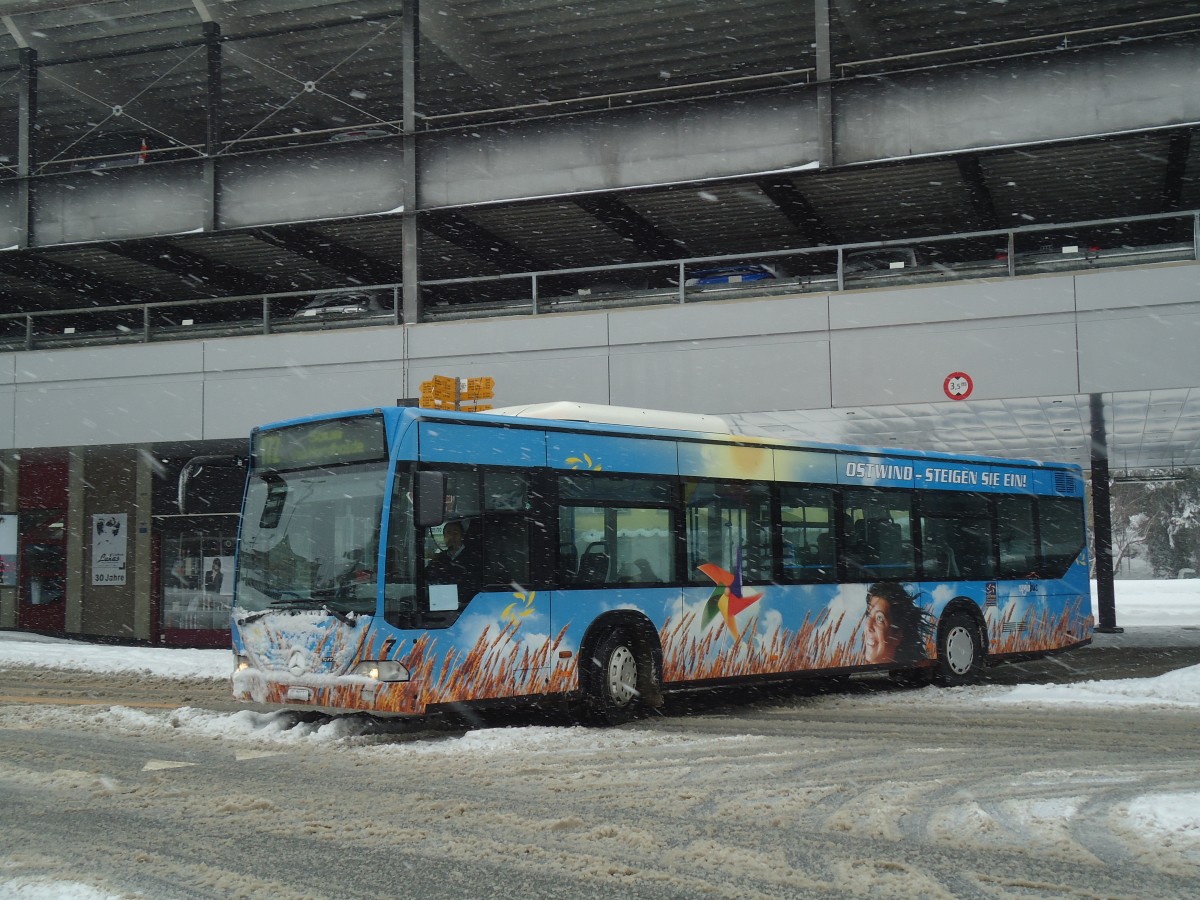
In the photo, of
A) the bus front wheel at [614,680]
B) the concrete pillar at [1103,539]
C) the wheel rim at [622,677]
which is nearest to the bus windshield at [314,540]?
the bus front wheel at [614,680]

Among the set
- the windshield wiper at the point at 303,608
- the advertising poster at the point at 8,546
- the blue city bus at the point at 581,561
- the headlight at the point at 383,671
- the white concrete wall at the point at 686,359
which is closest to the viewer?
the headlight at the point at 383,671

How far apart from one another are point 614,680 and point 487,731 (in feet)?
5.14

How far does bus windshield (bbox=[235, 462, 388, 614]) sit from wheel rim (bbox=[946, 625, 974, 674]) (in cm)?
806

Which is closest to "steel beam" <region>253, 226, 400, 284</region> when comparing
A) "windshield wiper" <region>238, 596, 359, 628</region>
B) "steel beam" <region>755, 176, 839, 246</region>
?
"steel beam" <region>755, 176, 839, 246</region>

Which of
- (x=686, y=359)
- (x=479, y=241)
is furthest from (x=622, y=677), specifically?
(x=479, y=241)

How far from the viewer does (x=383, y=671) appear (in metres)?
10.3

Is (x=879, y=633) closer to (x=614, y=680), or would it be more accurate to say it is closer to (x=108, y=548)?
(x=614, y=680)

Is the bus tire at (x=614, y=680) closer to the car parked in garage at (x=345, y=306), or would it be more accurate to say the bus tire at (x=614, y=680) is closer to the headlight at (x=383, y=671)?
the headlight at (x=383, y=671)

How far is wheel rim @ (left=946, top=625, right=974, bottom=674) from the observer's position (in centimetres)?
1566

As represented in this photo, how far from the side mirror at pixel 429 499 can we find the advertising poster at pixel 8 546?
2080cm

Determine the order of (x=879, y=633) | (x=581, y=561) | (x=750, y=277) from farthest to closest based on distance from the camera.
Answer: (x=750, y=277)
(x=879, y=633)
(x=581, y=561)

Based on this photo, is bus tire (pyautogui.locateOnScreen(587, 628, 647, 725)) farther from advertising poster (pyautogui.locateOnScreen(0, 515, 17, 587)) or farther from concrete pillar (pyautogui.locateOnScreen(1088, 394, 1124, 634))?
advertising poster (pyautogui.locateOnScreen(0, 515, 17, 587))

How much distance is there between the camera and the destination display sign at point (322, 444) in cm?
1091

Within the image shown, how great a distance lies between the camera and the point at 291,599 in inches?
429
